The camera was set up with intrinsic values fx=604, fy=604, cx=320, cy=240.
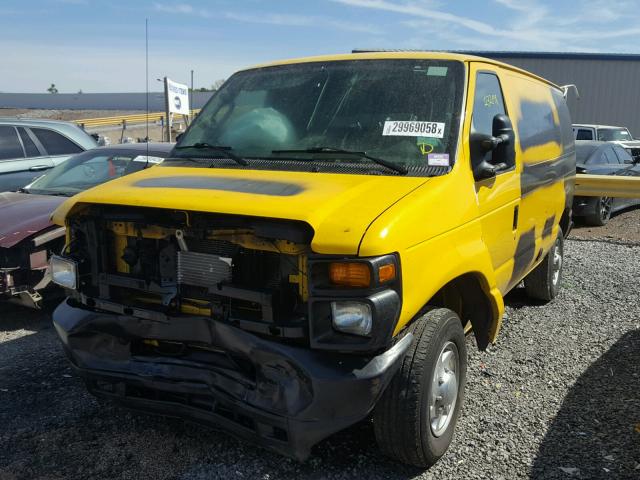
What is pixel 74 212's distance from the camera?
3217mm

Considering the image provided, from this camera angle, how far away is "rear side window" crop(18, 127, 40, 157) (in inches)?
336

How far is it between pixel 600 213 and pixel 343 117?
8278 millimetres

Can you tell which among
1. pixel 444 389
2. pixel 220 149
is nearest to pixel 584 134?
pixel 220 149

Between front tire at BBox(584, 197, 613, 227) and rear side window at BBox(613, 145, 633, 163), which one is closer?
front tire at BBox(584, 197, 613, 227)

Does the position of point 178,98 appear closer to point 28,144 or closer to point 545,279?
point 28,144

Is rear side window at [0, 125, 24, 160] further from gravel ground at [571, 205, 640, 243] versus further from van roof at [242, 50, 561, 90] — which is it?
gravel ground at [571, 205, 640, 243]

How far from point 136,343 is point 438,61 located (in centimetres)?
244

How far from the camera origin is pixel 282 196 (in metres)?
2.82

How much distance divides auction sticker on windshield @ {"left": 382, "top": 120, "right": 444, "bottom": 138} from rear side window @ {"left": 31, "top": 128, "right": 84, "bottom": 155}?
6.79 meters

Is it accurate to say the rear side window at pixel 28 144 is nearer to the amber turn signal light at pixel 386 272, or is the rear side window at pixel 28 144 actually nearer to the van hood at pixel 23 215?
the van hood at pixel 23 215

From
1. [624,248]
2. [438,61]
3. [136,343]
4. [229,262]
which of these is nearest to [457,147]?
[438,61]

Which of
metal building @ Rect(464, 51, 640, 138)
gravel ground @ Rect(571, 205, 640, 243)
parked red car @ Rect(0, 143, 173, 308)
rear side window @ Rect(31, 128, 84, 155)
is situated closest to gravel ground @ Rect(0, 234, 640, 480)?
parked red car @ Rect(0, 143, 173, 308)

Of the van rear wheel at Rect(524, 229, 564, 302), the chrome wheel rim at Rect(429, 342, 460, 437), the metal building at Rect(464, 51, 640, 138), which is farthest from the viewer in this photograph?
the metal building at Rect(464, 51, 640, 138)

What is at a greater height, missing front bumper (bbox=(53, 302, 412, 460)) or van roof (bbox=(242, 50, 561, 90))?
van roof (bbox=(242, 50, 561, 90))
